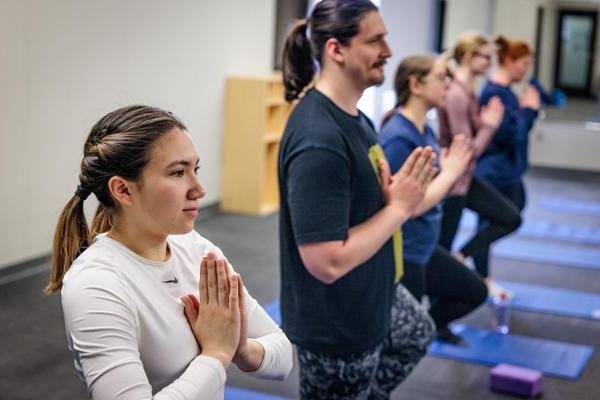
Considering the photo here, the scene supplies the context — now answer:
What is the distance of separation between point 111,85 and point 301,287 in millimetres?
3823

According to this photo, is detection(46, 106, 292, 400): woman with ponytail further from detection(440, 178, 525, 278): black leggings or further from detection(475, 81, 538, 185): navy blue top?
detection(475, 81, 538, 185): navy blue top

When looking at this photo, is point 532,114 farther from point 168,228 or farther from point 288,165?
point 168,228

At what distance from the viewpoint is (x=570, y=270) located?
6.17m

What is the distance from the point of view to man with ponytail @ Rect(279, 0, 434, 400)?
2.20 metres

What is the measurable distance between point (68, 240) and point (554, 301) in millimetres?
4123

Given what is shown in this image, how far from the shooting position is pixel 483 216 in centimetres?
483

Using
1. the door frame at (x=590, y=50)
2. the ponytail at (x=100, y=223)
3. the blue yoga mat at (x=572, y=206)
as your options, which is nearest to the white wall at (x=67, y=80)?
the blue yoga mat at (x=572, y=206)

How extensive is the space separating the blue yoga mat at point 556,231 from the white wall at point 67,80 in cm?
243

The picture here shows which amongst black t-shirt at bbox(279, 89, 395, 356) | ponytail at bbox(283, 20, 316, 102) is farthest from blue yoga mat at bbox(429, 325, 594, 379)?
ponytail at bbox(283, 20, 316, 102)

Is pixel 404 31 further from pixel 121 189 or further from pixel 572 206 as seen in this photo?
pixel 121 189

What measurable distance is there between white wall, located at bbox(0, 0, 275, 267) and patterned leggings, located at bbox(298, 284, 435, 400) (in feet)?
10.2

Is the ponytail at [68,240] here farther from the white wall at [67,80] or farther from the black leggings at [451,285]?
the white wall at [67,80]

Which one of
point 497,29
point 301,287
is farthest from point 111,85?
point 497,29

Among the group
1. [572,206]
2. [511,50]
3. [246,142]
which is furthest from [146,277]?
[572,206]
